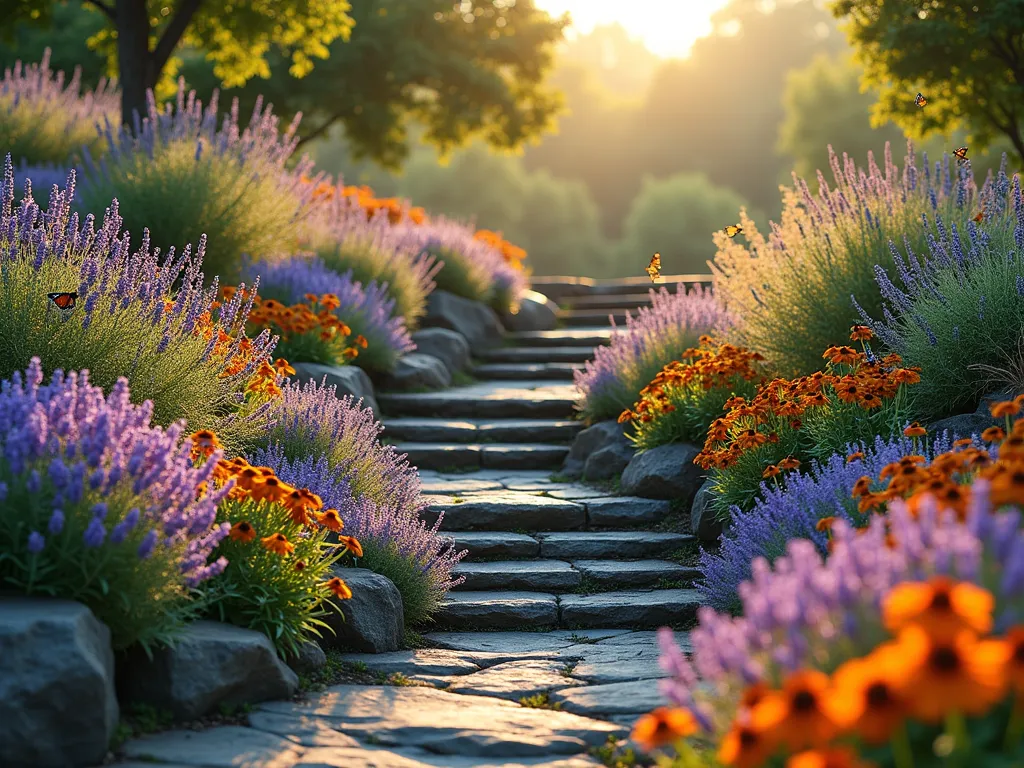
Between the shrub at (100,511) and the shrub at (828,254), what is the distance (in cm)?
423

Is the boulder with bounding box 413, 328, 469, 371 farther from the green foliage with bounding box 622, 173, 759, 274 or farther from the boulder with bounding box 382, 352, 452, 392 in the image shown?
the green foliage with bounding box 622, 173, 759, 274

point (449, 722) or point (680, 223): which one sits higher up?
point (680, 223)

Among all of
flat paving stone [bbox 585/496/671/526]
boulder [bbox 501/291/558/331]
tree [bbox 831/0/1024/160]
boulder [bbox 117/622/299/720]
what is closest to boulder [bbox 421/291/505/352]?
boulder [bbox 501/291/558/331]

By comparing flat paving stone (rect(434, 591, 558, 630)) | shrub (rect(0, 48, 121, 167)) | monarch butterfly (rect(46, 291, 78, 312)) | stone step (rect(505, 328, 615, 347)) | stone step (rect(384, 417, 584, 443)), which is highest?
shrub (rect(0, 48, 121, 167))

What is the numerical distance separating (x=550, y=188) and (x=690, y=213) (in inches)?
279

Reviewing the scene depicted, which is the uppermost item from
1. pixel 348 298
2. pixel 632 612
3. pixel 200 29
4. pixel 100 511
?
pixel 200 29

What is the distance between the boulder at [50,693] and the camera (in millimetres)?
3031

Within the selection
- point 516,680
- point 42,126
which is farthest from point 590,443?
point 42,126

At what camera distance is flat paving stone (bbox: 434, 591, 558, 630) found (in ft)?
17.5

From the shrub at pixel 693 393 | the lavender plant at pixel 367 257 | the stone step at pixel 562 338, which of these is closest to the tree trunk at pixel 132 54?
the lavender plant at pixel 367 257

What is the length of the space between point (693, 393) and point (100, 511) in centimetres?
439

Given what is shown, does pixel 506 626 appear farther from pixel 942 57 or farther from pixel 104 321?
pixel 942 57

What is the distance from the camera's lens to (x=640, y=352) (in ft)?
26.4

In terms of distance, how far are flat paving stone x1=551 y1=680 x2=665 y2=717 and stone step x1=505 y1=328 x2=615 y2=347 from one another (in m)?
7.55
